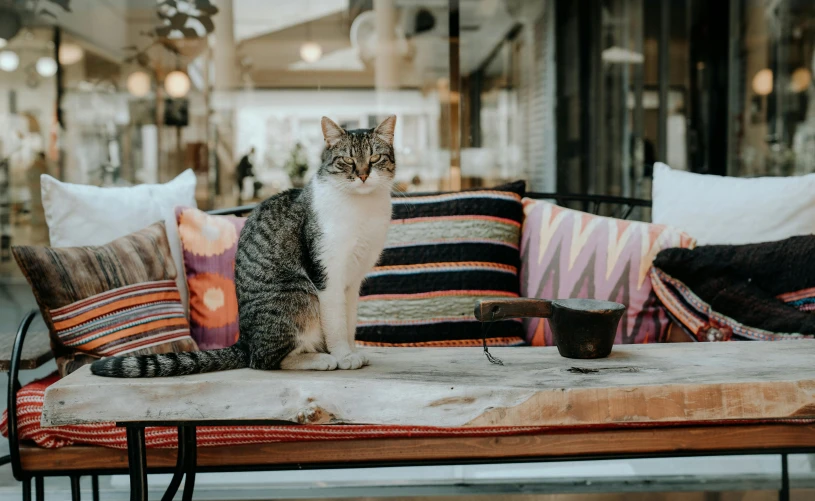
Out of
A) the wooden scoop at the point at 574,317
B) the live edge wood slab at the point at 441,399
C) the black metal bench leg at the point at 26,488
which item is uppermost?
the wooden scoop at the point at 574,317

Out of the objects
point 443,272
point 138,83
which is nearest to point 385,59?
point 138,83

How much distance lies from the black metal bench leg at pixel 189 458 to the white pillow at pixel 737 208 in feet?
5.05

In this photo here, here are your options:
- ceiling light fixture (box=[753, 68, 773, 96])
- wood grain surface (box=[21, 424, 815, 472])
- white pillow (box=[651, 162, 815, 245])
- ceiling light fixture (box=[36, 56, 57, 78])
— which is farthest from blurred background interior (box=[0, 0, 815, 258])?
wood grain surface (box=[21, 424, 815, 472])

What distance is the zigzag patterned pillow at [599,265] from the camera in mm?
1916

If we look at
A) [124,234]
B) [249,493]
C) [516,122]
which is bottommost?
[249,493]

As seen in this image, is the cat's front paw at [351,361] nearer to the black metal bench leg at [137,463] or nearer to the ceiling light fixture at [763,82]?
the black metal bench leg at [137,463]

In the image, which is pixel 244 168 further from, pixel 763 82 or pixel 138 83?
pixel 763 82

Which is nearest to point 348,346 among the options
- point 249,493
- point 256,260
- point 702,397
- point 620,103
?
point 256,260

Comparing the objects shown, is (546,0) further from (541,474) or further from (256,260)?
(256,260)

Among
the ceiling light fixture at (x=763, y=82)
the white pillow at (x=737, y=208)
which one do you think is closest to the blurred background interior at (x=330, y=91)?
the ceiling light fixture at (x=763, y=82)

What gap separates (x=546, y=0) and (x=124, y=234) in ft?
11.7

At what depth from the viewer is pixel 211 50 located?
4406mm

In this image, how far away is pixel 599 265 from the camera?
196 cm

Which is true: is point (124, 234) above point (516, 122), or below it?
below
